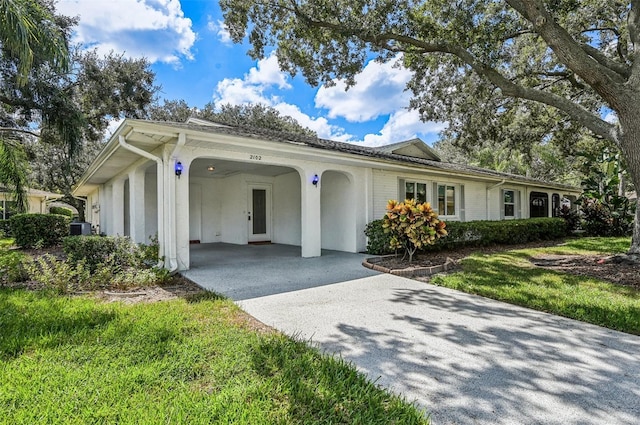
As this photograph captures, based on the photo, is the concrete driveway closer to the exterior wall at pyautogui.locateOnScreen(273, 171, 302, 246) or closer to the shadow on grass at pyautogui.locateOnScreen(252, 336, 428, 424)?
the shadow on grass at pyautogui.locateOnScreen(252, 336, 428, 424)

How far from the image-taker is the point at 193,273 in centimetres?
695

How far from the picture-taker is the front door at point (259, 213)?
42.5ft

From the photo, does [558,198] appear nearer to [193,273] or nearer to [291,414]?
[193,273]

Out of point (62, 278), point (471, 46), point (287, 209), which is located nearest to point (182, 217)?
point (62, 278)

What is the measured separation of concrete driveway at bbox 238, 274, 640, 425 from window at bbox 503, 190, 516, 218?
1286 cm

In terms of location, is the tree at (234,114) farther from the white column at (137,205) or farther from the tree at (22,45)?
the tree at (22,45)

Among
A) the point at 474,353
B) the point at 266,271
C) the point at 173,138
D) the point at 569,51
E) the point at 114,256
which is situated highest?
the point at 569,51

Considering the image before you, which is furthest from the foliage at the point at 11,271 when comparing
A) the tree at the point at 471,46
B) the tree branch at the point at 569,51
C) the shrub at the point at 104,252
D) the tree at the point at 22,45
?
the tree branch at the point at 569,51

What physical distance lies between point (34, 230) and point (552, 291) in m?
15.7

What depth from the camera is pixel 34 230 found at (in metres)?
11.8

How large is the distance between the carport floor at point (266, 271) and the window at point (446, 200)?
502cm

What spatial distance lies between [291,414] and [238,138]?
19.1 feet

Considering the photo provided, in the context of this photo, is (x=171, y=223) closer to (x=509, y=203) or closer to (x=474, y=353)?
(x=474, y=353)

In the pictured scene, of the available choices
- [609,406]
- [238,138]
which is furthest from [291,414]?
[238,138]
